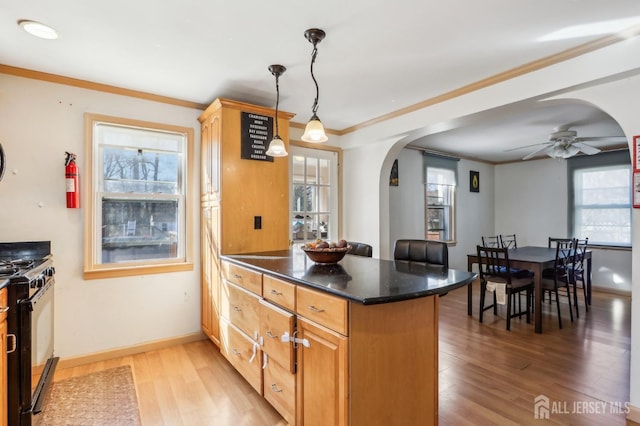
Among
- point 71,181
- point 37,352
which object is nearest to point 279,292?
point 37,352

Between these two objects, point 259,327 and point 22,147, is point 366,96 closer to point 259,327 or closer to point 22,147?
point 259,327

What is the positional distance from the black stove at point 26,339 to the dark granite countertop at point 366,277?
1.20 metres

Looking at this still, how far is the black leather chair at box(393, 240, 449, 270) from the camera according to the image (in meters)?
2.41

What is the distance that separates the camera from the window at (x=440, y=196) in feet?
18.3

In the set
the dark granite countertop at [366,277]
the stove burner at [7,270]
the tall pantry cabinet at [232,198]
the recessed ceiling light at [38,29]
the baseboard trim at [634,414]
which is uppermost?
the recessed ceiling light at [38,29]

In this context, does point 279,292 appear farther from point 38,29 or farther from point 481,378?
point 38,29

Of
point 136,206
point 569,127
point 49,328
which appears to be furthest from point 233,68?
point 569,127

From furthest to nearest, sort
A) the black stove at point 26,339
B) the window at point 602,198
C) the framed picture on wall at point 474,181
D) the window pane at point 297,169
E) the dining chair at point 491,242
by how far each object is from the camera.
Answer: the framed picture on wall at point 474,181
the window at point 602,198
the dining chair at point 491,242
the window pane at point 297,169
the black stove at point 26,339

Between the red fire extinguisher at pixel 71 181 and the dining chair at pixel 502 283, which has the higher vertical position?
the red fire extinguisher at pixel 71 181

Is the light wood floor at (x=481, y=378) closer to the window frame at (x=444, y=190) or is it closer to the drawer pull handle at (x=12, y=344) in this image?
the drawer pull handle at (x=12, y=344)

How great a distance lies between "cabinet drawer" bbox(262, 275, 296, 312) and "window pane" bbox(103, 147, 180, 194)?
5.80ft

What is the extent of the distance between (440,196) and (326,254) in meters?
4.28

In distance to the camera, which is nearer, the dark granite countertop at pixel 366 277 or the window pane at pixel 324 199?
the dark granite countertop at pixel 366 277

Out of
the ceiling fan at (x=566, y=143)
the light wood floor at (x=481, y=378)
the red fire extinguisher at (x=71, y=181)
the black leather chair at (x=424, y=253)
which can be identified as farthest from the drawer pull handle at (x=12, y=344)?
the ceiling fan at (x=566, y=143)
